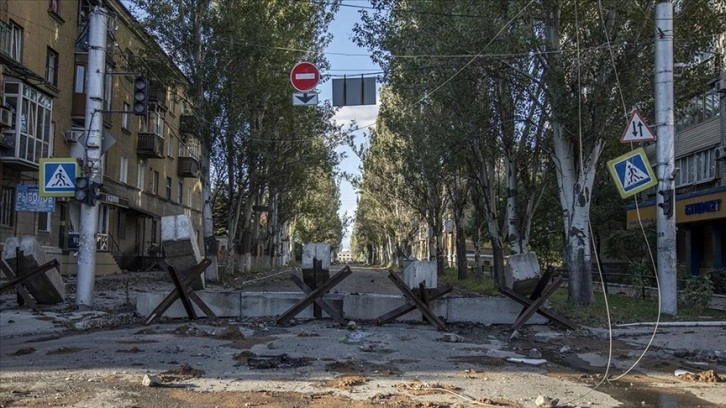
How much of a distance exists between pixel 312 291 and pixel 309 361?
13.7 feet

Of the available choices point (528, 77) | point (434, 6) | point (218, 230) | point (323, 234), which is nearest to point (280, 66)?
point (434, 6)

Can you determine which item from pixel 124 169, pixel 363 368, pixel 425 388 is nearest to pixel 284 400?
pixel 425 388

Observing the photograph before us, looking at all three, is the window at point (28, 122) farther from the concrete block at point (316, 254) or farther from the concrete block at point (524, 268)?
the concrete block at point (524, 268)

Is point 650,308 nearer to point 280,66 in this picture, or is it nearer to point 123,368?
point 123,368

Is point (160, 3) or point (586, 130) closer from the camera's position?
point (586, 130)

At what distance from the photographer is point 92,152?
1494 cm

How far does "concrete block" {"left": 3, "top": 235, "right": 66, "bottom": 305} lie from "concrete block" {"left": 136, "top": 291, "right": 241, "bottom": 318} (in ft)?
7.61

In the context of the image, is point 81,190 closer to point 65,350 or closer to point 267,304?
point 267,304

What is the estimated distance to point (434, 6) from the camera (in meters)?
21.2

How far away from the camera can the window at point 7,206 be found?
2402 cm

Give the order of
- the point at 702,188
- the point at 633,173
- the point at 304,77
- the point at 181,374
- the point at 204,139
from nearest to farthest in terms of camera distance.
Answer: the point at 181,374 < the point at 633,173 < the point at 304,77 < the point at 204,139 < the point at 702,188

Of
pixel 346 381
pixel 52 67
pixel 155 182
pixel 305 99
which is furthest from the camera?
pixel 155 182

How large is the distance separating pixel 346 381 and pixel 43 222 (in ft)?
77.6

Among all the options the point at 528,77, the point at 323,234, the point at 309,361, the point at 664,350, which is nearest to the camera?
the point at 309,361
